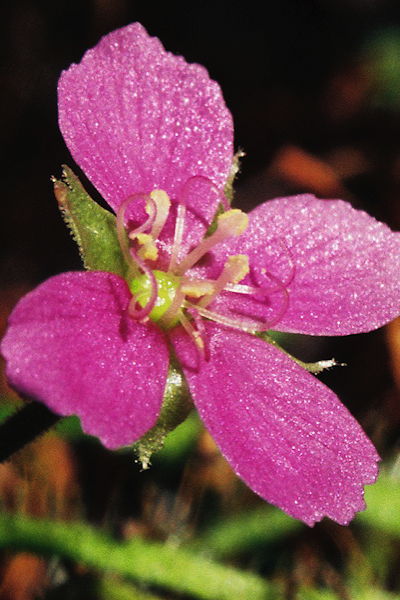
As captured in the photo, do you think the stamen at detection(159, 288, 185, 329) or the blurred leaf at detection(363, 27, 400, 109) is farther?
the blurred leaf at detection(363, 27, 400, 109)

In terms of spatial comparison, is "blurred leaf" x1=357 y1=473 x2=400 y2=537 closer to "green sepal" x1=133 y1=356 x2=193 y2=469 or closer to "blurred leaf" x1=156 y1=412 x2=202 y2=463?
"blurred leaf" x1=156 y1=412 x2=202 y2=463

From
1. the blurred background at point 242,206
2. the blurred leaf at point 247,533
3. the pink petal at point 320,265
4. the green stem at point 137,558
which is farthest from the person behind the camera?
the blurred leaf at point 247,533

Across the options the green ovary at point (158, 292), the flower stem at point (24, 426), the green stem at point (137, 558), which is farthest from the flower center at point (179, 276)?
the green stem at point (137, 558)

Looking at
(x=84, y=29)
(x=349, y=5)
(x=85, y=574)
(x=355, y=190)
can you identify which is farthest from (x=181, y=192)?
(x=349, y=5)

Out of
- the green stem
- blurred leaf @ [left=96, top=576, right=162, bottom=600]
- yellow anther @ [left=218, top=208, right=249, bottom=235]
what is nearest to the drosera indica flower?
yellow anther @ [left=218, top=208, right=249, bottom=235]

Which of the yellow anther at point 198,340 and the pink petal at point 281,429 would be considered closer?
the pink petal at point 281,429

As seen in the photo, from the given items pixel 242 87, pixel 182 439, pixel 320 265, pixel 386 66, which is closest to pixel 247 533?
pixel 182 439

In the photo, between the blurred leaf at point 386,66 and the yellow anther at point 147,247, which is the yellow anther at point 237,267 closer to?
the yellow anther at point 147,247
